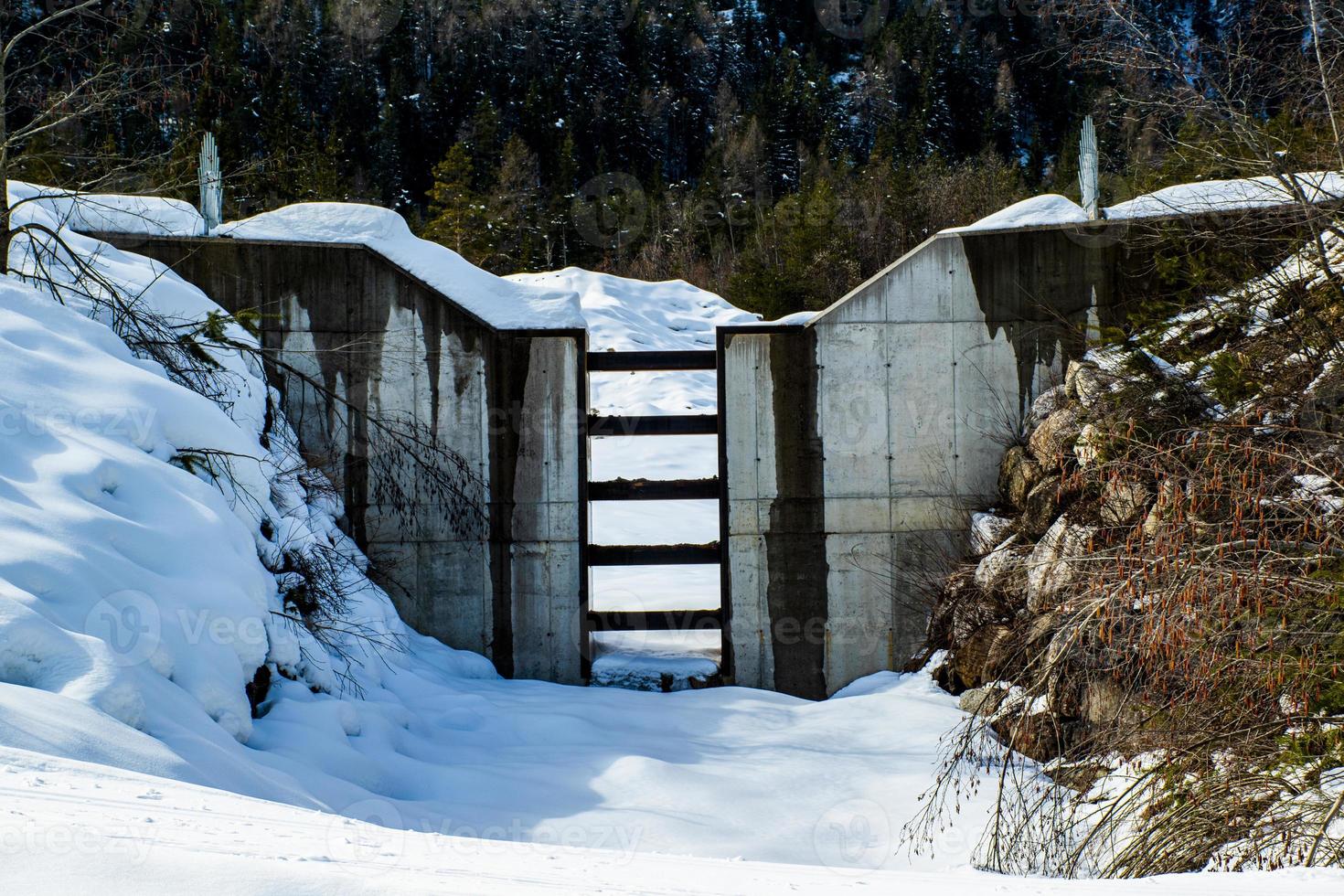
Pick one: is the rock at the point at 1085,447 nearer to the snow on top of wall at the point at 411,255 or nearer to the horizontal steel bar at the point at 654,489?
the horizontal steel bar at the point at 654,489

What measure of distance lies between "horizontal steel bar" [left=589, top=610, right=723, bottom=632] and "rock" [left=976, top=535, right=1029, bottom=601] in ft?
8.06

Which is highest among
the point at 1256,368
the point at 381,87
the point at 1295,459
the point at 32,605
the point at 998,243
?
the point at 381,87

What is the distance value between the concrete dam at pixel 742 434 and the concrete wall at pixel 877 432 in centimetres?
2

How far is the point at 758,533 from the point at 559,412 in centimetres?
218

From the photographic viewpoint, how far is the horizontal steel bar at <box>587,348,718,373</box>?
31.8ft

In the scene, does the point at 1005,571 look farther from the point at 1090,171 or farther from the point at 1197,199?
the point at 1090,171

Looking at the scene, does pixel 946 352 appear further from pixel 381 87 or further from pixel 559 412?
pixel 381 87

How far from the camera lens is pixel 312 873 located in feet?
7.30

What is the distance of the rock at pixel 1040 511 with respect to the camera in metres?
8.52

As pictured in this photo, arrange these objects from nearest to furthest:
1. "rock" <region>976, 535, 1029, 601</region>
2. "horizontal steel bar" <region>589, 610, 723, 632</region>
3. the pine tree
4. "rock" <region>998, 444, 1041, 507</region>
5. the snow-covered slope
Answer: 1. the snow-covered slope
2. "rock" <region>976, 535, 1029, 601</region>
3. "rock" <region>998, 444, 1041, 507</region>
4. "horizontal steel bar" <region>589, 610, 723, 632</region>
5. the pine tree

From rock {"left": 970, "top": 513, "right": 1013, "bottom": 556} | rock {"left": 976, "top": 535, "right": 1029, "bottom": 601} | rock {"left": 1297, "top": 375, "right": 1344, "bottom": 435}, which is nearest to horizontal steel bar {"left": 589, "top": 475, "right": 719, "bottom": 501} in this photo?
rock {"left": 970, "top": 513, "right": 1013, "bottom": 556}

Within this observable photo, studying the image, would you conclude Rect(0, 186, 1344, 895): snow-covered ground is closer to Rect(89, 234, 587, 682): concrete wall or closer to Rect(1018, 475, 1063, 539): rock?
Rect(89, 234, 587, 682): concrete wall

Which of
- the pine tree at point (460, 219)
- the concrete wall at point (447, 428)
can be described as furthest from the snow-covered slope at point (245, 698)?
the pine tree at point (460, 219)

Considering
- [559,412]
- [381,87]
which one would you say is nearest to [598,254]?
[381,87]
